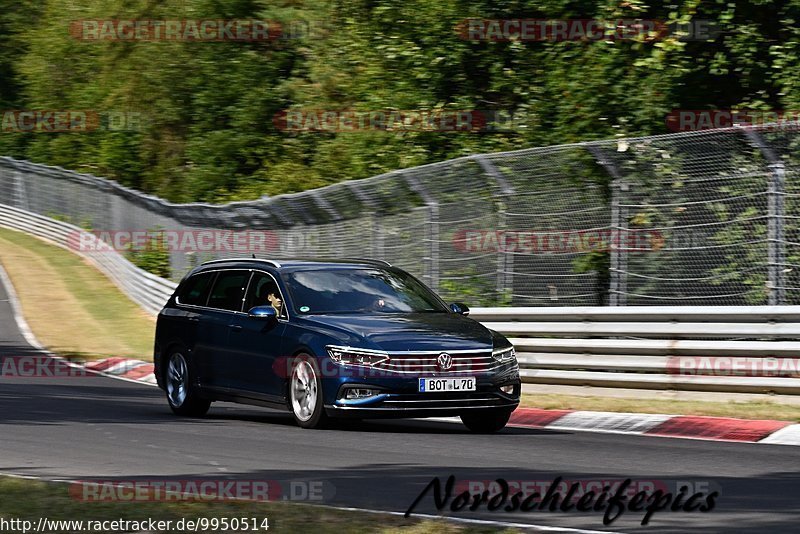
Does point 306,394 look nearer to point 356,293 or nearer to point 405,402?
point 405,402

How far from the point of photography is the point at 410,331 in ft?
39.8

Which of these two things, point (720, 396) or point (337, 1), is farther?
point (337, 1)

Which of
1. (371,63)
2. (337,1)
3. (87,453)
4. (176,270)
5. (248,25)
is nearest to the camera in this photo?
(87,453)

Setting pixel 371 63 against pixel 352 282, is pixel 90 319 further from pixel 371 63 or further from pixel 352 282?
pixel 352 282

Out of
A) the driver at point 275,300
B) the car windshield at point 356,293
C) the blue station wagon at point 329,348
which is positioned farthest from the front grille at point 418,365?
the driver at point 275,300


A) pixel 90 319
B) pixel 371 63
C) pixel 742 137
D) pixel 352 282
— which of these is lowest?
pixel 90 319

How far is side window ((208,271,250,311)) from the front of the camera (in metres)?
13.8

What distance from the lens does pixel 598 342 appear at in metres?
14.6

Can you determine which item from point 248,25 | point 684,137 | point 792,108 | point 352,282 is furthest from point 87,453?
point 248,25

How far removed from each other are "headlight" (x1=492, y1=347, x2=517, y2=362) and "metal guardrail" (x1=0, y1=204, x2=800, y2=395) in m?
2.18

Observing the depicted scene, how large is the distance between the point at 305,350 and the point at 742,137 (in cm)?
495

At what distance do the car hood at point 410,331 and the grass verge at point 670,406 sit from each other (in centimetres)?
187

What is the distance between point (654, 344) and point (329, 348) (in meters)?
3.68

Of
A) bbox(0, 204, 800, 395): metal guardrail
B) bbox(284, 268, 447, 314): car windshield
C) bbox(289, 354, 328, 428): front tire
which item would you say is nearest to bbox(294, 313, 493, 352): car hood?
bbox(284, 268, 447, 314): car windshield
